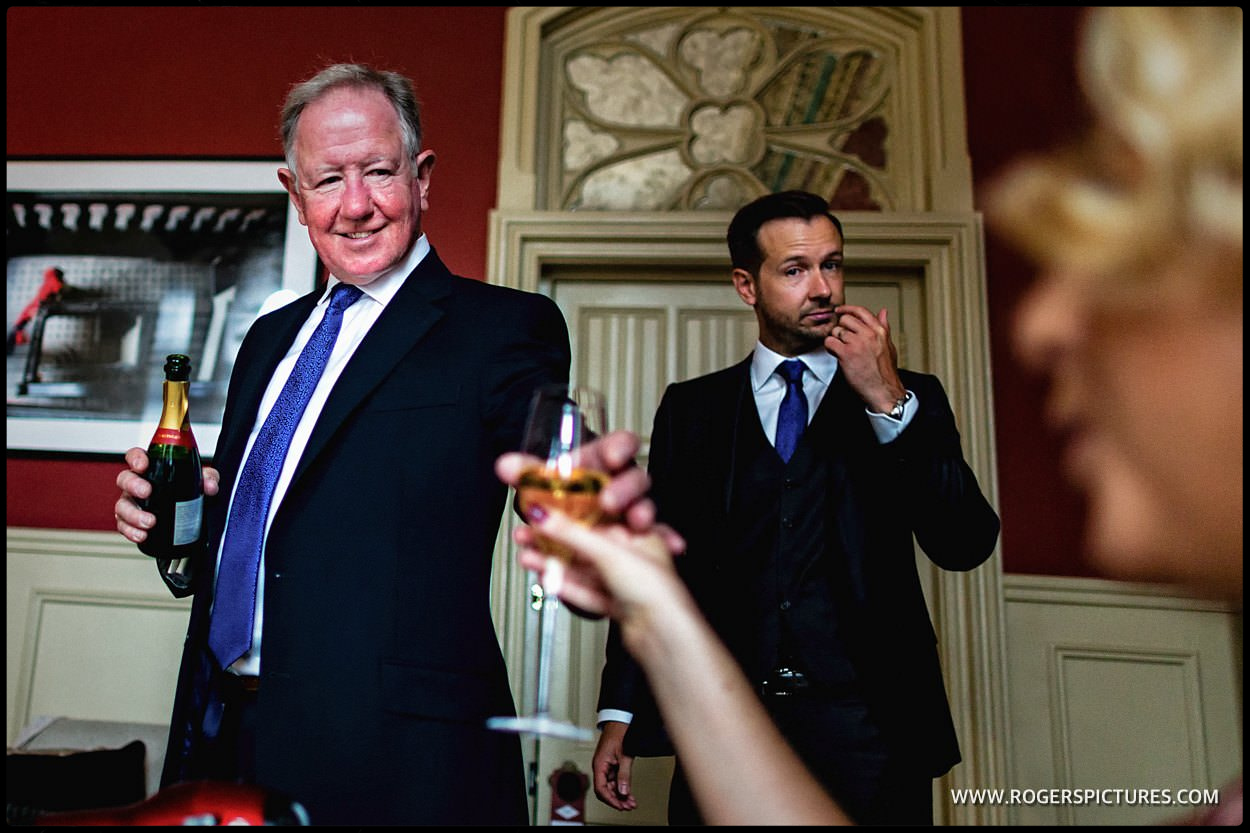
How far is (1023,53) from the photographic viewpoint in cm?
293

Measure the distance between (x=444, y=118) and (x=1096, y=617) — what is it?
2.70m

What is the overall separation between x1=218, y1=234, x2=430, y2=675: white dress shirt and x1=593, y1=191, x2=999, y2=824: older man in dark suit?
788mm

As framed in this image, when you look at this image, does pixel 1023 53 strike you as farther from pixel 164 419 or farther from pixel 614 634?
pixel 164 419

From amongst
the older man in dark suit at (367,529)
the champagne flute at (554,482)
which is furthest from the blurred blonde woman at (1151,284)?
the older man in dark suit at (367,529)

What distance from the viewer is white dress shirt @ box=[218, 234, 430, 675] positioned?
3.91 feet

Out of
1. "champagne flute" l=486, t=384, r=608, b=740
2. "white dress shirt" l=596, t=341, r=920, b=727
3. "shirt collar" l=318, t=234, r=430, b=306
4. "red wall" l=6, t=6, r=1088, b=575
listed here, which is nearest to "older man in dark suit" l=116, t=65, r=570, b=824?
"shirt collar" l=318, t=234, r=430, b=306

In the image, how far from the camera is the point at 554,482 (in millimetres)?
733

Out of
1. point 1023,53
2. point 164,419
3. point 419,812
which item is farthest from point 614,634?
point 1023,53

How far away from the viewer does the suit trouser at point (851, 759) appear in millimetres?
1578

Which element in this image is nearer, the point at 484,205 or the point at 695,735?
the point at 695,735

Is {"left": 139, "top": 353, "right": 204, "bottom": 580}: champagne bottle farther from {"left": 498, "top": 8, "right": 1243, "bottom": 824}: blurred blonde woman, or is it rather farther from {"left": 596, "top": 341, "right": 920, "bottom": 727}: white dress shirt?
{"left": 498, "top": 8, "right": 1243, "bottom": 824}: blurred blonde woman

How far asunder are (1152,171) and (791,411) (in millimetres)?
1449

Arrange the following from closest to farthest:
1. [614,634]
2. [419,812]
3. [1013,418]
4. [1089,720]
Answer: [419,812], [614,634], [1089,720], [1013,418]

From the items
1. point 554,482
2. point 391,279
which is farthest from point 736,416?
point 554,482
